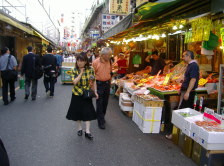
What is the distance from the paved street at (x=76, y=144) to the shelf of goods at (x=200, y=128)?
0.58 meters

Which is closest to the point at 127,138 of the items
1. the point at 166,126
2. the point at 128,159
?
the point at 128,159

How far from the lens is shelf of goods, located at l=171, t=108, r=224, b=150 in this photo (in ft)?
12.1

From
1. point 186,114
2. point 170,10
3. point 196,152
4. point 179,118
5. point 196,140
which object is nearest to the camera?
point 196,140

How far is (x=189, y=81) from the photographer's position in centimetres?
518

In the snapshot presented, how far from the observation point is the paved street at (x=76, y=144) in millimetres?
4223

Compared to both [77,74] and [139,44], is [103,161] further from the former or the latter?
[139,44]

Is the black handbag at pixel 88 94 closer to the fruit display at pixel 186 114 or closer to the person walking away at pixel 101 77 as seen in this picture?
the person walking away at pixel 101 77

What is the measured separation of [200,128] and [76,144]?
259 cm

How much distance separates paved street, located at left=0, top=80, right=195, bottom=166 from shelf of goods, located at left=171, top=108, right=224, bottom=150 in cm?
58

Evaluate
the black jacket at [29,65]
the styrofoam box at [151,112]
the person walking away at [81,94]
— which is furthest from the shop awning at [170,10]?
the black jacket at [29,65]

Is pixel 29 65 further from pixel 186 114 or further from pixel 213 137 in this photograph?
pixel 213 137

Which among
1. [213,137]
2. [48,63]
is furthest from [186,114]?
[48,63]

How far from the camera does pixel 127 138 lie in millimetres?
5434

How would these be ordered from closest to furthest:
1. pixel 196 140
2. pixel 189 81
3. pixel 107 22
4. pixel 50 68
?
pixel 196 140, pixel 189 81, pixel 50 68, pixel 107 22
